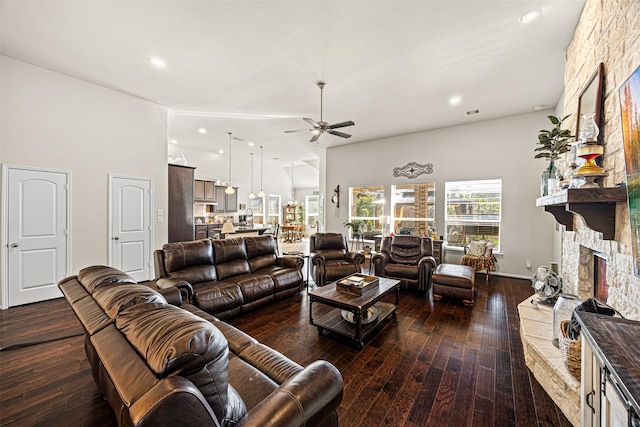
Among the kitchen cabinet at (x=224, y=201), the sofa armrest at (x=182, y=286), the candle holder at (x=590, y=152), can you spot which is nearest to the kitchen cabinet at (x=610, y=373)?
the candle holder at (x=590, y=152)

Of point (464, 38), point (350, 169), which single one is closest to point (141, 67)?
point (464, 38)

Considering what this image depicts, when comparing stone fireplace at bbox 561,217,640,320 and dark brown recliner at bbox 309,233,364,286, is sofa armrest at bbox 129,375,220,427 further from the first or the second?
dark brown recliner at bbox 309,233,364,286

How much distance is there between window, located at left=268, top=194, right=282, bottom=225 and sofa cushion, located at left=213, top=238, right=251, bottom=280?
8506 millimetres

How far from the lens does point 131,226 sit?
4.58 metres

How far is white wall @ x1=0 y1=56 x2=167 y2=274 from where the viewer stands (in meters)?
3.52

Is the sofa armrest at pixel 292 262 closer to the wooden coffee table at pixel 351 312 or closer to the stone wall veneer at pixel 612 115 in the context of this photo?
the wooden coffee table at pixel 351 312

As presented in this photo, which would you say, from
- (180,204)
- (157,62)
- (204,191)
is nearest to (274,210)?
(204,191)

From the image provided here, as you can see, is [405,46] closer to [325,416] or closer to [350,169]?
[325,416]

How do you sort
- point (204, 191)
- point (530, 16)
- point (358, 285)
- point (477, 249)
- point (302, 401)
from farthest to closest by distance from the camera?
point (204, 191) < point (477, 249) < point (358, 285) < point (530, 16) < point (302, 401)

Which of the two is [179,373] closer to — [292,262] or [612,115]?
[612,115]

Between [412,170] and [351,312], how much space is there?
4689mm

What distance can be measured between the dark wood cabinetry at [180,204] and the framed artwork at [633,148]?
6214 millimetres

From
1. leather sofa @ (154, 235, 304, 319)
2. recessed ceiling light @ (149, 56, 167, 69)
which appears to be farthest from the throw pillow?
recessed ceiling light @ (149, 56, 167, 69)

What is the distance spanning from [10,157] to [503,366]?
638cm
